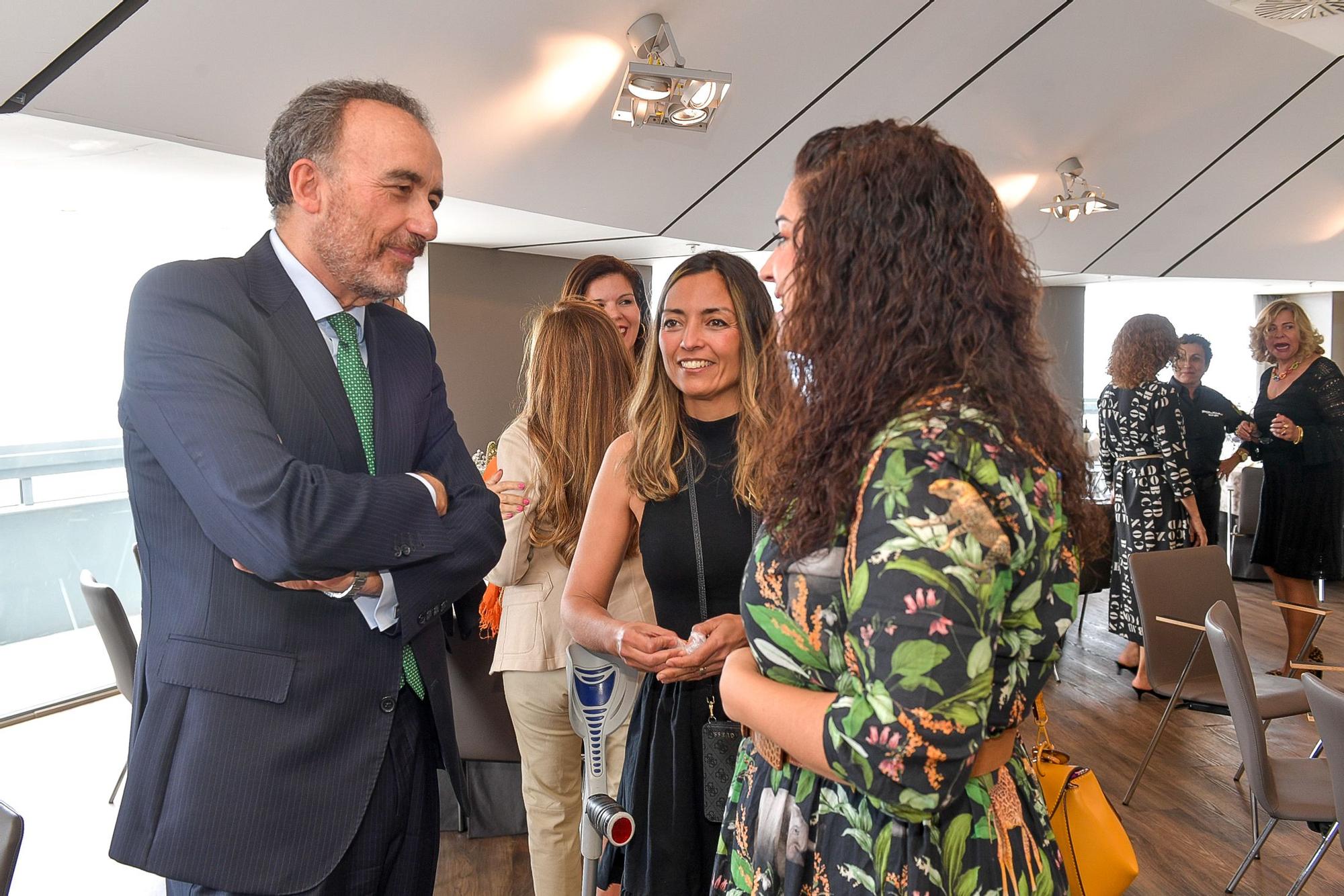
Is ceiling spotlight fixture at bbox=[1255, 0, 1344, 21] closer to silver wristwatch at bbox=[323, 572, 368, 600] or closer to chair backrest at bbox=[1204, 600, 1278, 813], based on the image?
chair backrest at bbox=[1204, 600, 1278, 813]

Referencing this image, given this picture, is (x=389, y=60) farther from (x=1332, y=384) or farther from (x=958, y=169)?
(x=1332, y=384)

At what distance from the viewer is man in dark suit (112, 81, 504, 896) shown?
51.6 inches

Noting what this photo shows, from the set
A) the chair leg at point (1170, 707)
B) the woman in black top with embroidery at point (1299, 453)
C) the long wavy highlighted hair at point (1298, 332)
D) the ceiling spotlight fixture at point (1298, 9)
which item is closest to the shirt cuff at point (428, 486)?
the chair leg at point (1170, 707)

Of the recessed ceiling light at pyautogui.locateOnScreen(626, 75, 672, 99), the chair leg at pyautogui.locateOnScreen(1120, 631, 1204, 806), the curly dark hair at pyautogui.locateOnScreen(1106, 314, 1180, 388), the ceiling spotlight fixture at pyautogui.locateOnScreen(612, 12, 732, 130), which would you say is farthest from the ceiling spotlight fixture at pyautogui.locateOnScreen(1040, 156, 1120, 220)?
the recessed ceiling light at pyautogui.locateOnScreen(626, 75, 672, 99)

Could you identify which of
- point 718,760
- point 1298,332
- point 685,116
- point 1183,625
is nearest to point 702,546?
point 718,760

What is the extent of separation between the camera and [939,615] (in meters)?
0.96

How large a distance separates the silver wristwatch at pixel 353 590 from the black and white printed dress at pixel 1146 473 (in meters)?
4.77

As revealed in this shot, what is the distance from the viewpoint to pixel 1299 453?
5.96m

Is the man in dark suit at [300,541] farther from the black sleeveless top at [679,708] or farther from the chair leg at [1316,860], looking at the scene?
the chair leg at [1316,860]

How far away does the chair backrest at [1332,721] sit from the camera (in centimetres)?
222

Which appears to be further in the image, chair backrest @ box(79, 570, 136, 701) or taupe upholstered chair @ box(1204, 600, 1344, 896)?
chair backrest @ box(79, 570, 136, 701)

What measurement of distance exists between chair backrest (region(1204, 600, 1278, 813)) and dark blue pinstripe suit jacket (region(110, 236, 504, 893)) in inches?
93.0

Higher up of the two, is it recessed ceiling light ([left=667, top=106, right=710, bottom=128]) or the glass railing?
recessed ceiling light ([left=667, top=106, right=710, bottom=128])

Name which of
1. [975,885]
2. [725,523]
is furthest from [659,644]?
[975,885]
